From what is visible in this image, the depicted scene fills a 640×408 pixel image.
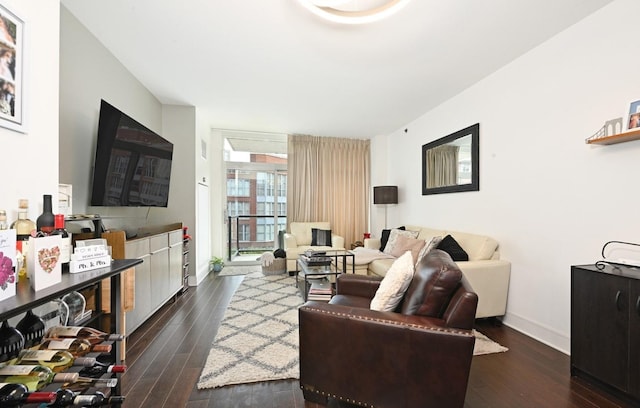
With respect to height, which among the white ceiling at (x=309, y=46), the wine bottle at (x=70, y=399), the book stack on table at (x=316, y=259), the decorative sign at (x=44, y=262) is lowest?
the book stack on table at (x=316, y=259)

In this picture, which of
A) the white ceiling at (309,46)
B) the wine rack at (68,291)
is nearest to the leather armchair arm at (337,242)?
the white ceiling at (309,46)

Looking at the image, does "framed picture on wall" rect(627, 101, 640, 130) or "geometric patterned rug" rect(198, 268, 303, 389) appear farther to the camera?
"geometric patterned rug" rect(198, 268, 303, 389)

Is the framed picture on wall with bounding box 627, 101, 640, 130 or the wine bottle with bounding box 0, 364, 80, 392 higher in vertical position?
the framed picture on wall with bounding box 627, 101, 640, 130

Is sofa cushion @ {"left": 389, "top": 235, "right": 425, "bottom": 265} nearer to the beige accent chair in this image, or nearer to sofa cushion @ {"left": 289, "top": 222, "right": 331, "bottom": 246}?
the beige accent chair

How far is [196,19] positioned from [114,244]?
1.88 metres

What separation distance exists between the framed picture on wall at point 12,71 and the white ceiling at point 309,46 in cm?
111

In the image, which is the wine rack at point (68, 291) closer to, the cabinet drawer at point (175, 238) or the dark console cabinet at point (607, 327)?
the cabinet drawer at point (175, 238)

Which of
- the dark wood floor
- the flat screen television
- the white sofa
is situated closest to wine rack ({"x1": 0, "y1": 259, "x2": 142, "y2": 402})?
the dark wood floor

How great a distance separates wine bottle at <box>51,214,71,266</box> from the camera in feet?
3.66

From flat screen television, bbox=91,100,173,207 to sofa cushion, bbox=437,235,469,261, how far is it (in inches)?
129

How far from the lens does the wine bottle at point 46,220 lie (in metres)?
1.11

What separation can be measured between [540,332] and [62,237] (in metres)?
3.44

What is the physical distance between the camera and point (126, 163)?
2.51 metres

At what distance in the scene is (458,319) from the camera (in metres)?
1.35
